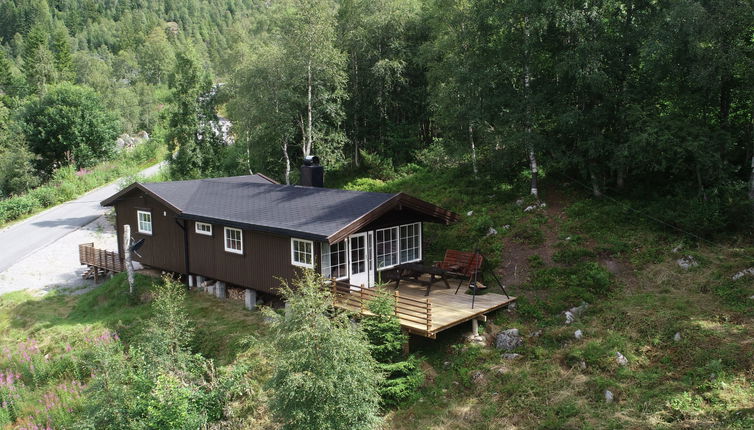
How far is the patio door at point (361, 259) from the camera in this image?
1335 centimetres

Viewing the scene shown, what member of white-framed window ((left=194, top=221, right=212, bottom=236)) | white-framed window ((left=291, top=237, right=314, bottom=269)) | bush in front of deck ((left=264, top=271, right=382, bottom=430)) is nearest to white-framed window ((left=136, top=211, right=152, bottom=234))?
white-framed window ((left=194, top=221, right=212, bottom=236))

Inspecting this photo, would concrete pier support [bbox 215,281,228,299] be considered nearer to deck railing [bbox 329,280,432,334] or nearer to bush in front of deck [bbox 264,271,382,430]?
deck railing [bbox 329,280,432,334]

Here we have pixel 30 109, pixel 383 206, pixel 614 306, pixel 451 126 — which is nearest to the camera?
pixel 614 306

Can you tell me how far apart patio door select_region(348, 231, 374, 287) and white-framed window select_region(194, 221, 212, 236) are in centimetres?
483

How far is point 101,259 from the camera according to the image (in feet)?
64.0

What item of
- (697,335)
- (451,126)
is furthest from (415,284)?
(451,126)

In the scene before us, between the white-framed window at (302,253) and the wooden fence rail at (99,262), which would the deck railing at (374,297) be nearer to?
the white-framed window at (302,253)

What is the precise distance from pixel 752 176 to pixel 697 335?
231 inches

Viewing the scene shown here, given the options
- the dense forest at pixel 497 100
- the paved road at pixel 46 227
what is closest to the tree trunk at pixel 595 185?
the dense forest at pixel 497 100

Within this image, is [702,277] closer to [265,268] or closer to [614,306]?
[614,306]

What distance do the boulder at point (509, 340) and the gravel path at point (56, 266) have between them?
15366 mm

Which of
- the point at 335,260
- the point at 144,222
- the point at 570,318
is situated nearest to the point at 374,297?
the point at 335,260

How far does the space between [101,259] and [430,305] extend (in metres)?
14.1

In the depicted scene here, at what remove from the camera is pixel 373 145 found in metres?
28.1
